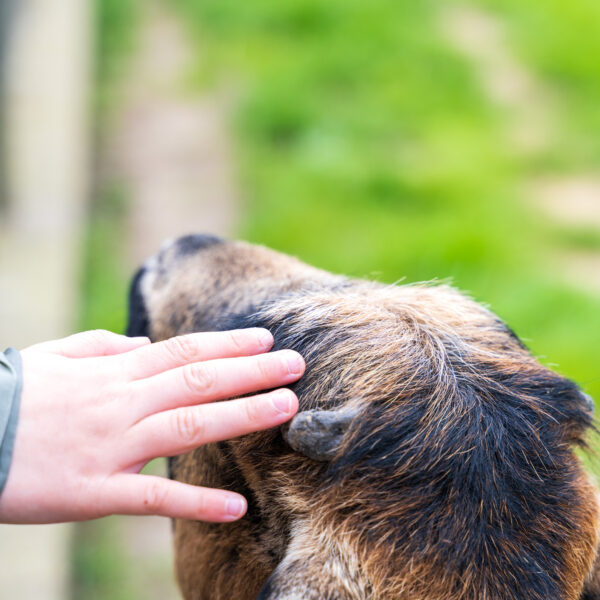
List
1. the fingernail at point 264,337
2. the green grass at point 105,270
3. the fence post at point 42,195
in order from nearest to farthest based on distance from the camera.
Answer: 1. the fingernail at point 264,337
2. the fence post at point 42,195
3. the green grass at point 105,270

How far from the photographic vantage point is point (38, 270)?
550cm

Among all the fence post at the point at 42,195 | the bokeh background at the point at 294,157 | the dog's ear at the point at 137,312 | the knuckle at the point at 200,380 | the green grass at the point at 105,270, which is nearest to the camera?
the knuckle at the point at 200,380

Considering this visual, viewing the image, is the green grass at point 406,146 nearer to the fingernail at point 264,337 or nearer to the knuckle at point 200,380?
the fingernail at point 264,337

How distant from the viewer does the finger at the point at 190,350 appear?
170cm

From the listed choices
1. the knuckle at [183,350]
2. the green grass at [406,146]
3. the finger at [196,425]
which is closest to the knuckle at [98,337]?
the knuckle at [183,350]

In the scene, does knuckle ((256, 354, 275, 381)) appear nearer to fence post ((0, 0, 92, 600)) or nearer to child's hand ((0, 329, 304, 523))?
child's hand ((0, 329, 304, 523))

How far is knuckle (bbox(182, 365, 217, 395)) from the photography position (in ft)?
5.47

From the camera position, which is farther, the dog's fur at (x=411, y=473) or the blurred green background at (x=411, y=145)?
the blurred green background at (x=411, y=145)

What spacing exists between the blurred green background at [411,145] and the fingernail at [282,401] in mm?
2907

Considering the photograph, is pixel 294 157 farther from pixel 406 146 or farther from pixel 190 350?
pixel 190 350

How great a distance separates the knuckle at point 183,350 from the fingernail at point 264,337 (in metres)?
0.15

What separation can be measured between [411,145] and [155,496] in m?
5.99

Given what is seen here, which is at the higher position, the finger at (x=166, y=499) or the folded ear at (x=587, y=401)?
the folded ear at (x=587, y=401)

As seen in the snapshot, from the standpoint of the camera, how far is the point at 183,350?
1.73 meters
